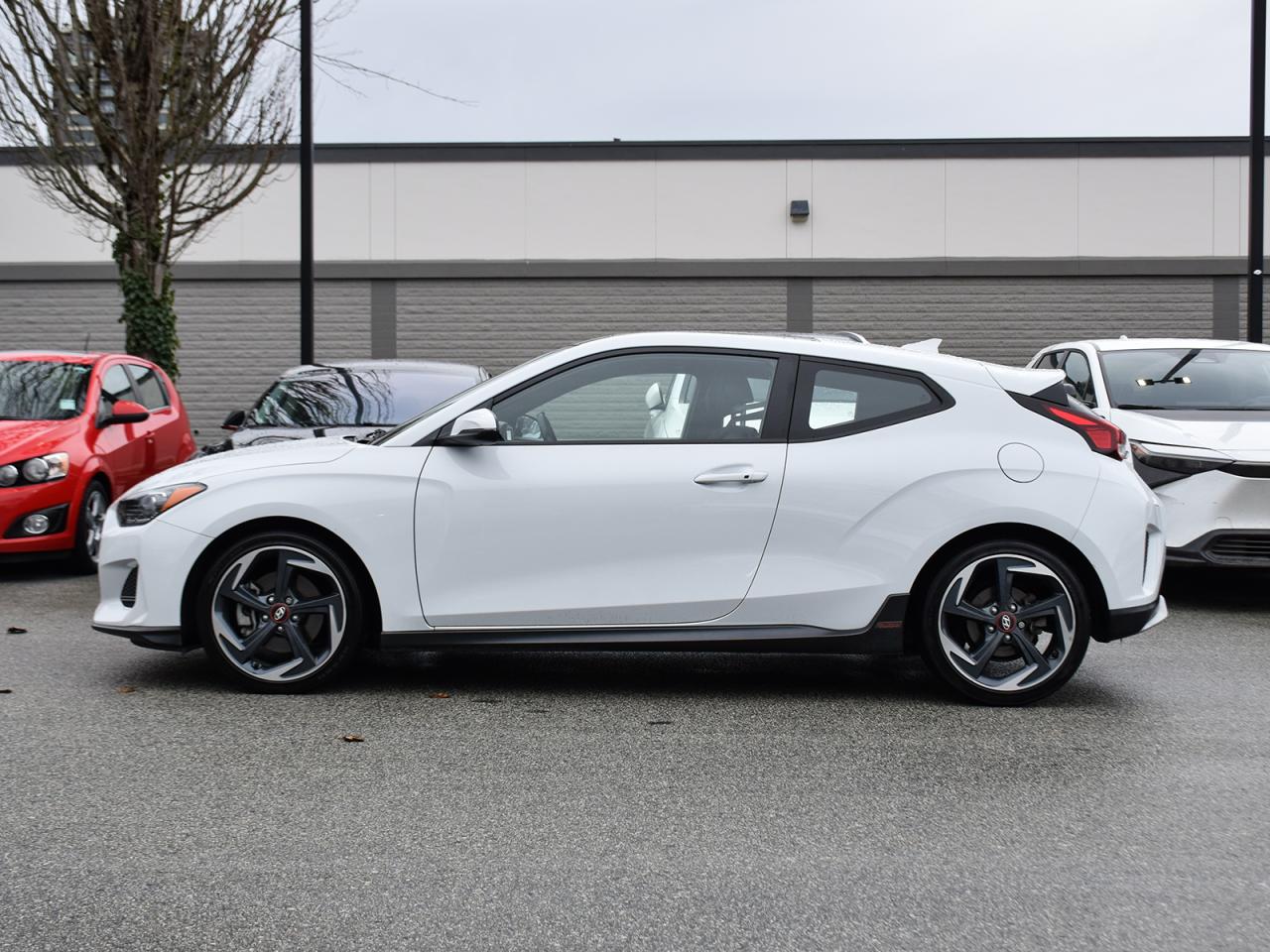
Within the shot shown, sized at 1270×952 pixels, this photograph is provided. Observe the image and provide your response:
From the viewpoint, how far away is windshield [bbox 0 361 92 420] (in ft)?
31.5

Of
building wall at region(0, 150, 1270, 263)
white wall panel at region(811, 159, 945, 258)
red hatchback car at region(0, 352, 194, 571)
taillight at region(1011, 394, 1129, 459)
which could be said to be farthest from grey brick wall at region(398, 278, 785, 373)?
taillight at region(1011, 394, 1129, 459)

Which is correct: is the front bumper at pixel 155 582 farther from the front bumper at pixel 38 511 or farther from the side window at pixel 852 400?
the front bumper at pixel 38 511

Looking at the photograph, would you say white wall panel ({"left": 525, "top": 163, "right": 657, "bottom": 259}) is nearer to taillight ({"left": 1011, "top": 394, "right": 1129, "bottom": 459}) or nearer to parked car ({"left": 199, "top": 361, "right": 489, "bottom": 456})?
parked car ({"left": 199, "top": 361, "right": 489, "bottom": 456})

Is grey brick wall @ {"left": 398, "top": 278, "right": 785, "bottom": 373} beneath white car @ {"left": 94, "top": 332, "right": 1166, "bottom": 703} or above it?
above

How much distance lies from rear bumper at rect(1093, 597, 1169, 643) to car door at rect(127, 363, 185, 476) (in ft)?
24.8

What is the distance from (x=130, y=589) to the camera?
5578mm

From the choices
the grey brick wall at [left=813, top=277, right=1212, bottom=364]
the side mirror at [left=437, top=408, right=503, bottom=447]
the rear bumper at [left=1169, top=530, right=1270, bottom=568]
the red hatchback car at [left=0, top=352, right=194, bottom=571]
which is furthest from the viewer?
the grey brick wall at [left=813, top=277, right=1212, bottom=364]

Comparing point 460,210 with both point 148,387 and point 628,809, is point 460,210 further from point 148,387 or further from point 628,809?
point 628,809

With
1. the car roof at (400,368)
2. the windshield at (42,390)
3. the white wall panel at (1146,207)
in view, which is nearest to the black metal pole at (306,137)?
the windshield at (42,390)

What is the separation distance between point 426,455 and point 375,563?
1.60 ft

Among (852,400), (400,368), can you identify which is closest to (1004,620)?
(852,400)

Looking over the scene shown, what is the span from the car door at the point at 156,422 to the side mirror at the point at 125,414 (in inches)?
Result: 17.0

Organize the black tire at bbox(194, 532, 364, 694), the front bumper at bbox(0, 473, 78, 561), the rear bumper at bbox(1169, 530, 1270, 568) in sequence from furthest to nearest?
the front bumper at bbox(0, 473, 78, 561) < the rear bumper at bbox(1169, 530, 1270, 568) < the black tire at bbox(194, 532, 364, 694)

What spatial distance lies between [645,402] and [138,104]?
10.3 meters
